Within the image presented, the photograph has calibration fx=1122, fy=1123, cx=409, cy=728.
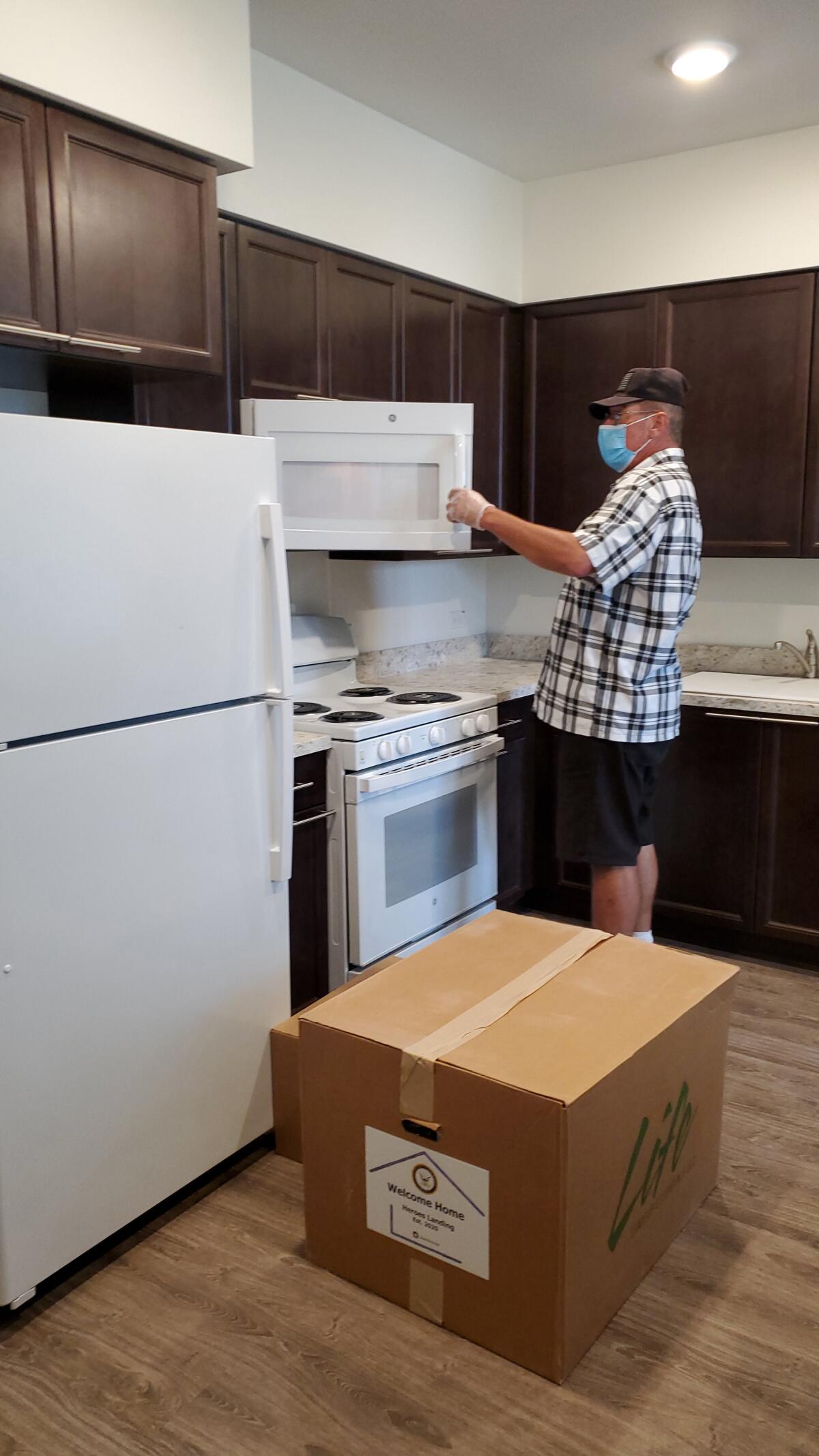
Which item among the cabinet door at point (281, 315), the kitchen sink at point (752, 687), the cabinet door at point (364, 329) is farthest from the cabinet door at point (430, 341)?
the kitchen sink at point (752, 687)

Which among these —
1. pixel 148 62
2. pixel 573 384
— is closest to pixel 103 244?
pixel 148 62

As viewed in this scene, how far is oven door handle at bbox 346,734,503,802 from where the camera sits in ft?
9.36

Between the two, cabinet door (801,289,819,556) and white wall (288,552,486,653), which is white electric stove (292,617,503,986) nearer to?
white wall (288,552,486,653)

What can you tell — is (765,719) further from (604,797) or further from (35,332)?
(35,332)

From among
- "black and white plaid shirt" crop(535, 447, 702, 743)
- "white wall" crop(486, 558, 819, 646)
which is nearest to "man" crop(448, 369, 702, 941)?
"black and white plaid shirt" crop(535, 447, 702, 743)

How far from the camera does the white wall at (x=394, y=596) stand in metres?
3.63

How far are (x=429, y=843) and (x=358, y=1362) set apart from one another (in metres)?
1.54

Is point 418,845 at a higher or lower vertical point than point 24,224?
lower

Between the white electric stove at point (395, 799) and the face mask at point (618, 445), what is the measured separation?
804 millimetres

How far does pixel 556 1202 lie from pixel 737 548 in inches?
100

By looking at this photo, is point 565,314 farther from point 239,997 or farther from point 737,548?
point 239,997

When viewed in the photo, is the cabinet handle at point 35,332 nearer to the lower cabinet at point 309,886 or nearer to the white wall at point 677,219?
the lower cabinet at point 309,886

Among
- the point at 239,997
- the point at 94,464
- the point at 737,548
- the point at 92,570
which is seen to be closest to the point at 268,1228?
the point at 239,997

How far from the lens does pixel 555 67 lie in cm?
298
